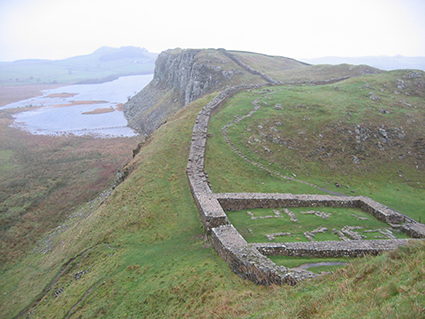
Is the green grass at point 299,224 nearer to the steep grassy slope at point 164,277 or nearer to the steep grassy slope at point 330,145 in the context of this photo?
the steep grassy slope at point 164,277

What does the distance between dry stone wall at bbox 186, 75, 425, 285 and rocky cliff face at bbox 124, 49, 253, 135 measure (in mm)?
54331

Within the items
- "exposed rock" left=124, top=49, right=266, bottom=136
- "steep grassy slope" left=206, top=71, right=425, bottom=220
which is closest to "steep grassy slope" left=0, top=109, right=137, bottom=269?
"exposed rock" left=124, top=49, right=266, bottom=136

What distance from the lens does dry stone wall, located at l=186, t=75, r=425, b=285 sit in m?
15.8

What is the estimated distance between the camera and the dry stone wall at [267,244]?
15758 millimetres

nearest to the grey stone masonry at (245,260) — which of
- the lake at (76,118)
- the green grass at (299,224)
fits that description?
the green grass at (299,224)

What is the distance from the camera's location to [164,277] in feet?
60.2

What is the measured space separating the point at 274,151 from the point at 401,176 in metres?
18.4

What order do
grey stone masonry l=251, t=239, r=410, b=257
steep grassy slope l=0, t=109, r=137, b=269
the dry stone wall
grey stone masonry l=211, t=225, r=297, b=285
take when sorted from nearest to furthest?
grey stone masonry l=211, t=225, r=297, b=285
the dry stone wall
grey stone masonry l=251, t=239, r=410, b=257
steep grassy slope l=0, t=109, r=137, b=269

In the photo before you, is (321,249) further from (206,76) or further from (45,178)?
(206,76)

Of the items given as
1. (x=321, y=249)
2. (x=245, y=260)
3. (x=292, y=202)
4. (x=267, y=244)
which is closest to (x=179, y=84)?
(x=292, y=202)

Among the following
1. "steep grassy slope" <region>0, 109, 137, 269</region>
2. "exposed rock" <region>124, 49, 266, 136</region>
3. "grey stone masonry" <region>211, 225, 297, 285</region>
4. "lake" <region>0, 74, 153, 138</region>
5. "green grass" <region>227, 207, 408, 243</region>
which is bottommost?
"steep grassy slope" <region>0, 109, 137, 269</region>

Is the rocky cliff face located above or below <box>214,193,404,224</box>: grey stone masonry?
above

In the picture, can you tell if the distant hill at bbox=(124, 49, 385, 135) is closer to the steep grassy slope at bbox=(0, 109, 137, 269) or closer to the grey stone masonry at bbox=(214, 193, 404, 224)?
the steep grassy slope at bbox=(0, 109, 137, 269)

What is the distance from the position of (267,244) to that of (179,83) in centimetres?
9379
